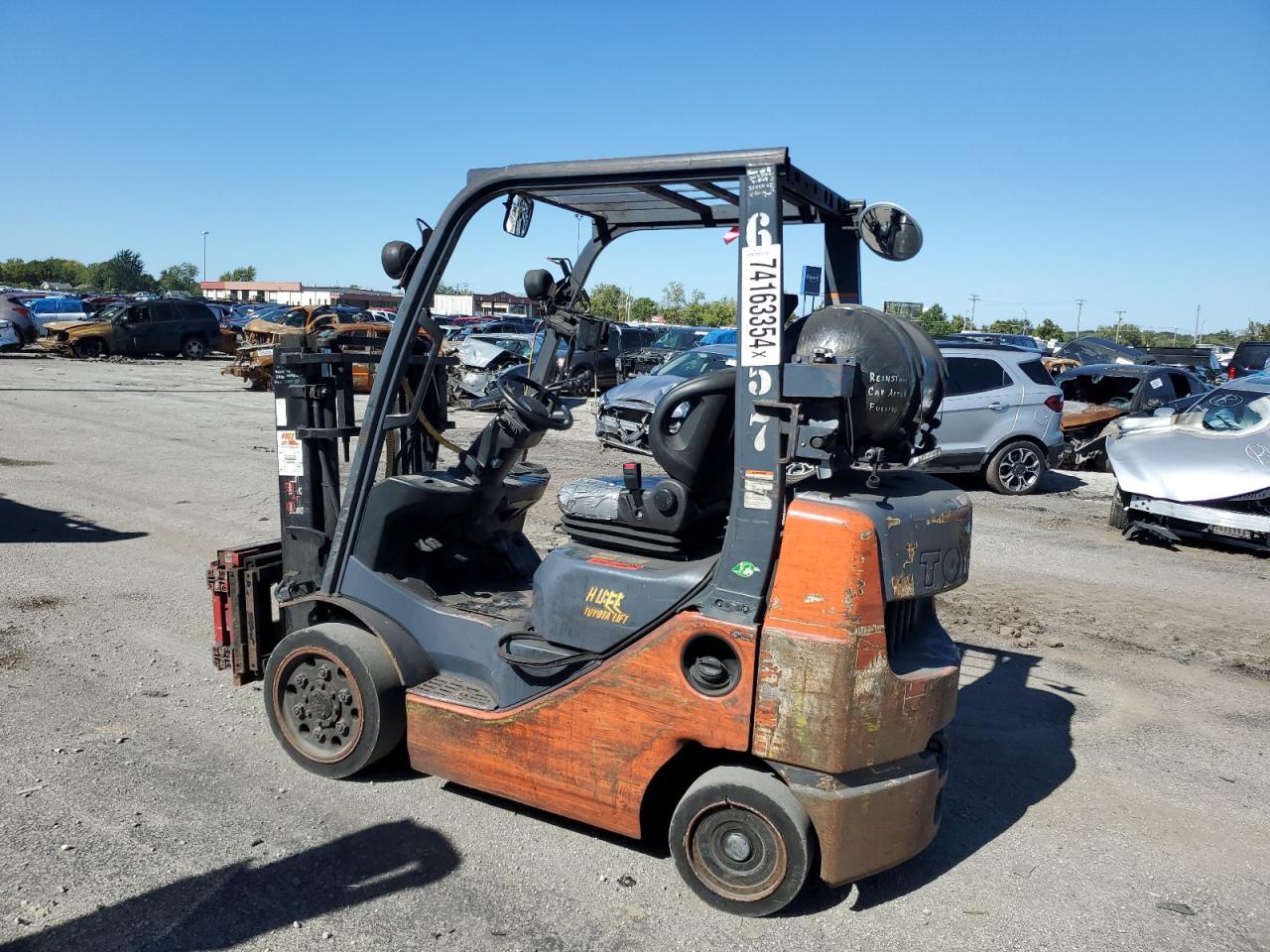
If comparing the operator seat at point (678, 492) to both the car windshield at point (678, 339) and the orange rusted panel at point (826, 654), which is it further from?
the car windshield at point (678, 339)

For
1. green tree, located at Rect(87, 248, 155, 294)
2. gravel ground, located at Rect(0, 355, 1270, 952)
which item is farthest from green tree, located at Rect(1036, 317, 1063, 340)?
green tree, located at Rect(87, 248, 155, 294)

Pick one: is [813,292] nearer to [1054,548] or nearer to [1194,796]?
[1194,796]

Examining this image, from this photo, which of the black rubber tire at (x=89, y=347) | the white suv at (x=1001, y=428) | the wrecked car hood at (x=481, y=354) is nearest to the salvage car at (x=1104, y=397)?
the white suv at (x=1001, y=428)

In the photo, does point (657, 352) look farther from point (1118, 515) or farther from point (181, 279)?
point (181, 279)

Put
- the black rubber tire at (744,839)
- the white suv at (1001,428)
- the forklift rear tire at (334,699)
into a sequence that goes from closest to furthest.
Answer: the black rubber tire at (744,839)
the forklift rear tire at (334,699)
the white suv at (1001,428)

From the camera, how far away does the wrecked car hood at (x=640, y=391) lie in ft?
48.8

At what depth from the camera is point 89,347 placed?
29141 mm

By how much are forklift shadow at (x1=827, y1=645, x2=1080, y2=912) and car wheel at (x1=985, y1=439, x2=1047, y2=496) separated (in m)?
6.78

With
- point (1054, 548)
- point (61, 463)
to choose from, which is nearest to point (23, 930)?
point (1054, 548)

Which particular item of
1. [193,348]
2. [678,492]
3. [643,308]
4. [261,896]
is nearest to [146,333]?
[193,348]

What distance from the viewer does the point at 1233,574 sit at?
29.3 feet

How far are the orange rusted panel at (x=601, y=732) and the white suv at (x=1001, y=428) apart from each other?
32.0 ft

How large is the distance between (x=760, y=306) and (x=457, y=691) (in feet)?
6.86

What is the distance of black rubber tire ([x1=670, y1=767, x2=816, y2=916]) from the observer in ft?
11.1
